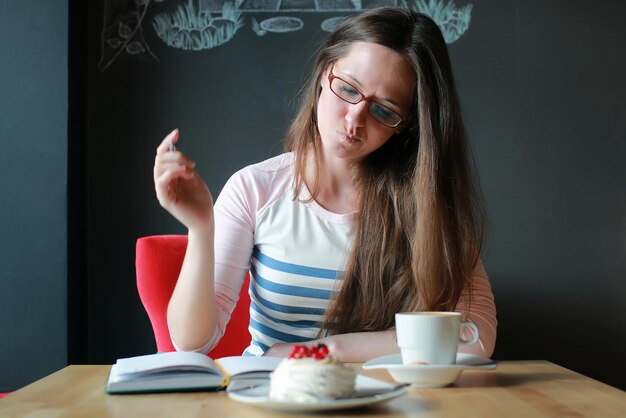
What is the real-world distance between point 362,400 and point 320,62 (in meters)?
0.97

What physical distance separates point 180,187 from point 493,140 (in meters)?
1.90

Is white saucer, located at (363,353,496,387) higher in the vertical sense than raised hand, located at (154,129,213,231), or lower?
lower

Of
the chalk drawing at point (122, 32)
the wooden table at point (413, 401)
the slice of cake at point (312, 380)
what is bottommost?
the wooden table at point (413, 401)

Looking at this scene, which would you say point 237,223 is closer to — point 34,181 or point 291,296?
point 291,296

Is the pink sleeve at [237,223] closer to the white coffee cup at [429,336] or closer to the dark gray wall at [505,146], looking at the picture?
the white coffee cup at [429,336]

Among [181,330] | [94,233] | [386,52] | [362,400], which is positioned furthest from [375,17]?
[94,233]

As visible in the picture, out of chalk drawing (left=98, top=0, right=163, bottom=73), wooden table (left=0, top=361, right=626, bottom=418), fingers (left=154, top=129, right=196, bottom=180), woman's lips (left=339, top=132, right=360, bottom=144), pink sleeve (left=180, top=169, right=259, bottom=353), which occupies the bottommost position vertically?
wooden table (left=0, top=361, right=626, bottom=418)

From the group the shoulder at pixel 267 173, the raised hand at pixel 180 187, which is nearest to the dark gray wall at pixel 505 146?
the shoulder at pixel 267 173

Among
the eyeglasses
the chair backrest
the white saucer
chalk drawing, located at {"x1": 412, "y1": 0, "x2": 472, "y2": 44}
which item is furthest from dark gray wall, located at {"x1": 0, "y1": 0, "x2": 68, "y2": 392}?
the white saucer

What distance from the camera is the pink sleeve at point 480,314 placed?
144cm

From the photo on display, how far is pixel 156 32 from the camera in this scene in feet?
9.43

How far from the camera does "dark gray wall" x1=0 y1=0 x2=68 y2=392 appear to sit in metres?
2.62

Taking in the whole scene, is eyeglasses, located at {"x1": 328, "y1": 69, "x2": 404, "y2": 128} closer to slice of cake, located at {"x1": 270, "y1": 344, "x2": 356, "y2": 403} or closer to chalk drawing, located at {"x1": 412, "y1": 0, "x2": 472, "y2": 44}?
slice of cake, located at {"x1": 270, "y1": 344, "x2": 356, "y2": 403}

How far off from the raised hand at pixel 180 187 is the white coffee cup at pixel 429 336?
1.17 ft
